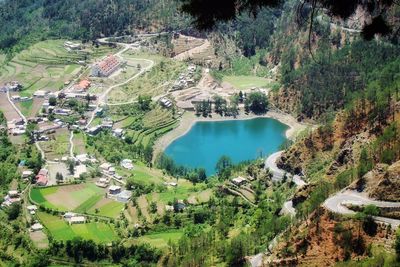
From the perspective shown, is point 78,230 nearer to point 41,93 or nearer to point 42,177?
point 42,177

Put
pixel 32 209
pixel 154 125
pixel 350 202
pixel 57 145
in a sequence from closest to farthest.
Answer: pixel 350 202
pixel 32 209
pixel 57 145
pixel 154 125

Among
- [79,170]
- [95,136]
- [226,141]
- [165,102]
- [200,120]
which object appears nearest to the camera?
[79,170]

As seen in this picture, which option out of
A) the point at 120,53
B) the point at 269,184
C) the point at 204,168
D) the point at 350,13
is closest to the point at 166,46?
the point at 120,53

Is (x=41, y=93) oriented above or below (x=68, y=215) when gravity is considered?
above

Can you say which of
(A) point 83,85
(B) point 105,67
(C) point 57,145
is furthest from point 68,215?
(B) point 105,67

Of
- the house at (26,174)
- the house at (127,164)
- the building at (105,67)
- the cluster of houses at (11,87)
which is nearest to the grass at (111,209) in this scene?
the house at (127,164)

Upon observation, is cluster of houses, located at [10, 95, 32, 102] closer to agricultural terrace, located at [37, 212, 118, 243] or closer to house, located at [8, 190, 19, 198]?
house, located at [8, 190, 19, 198]
